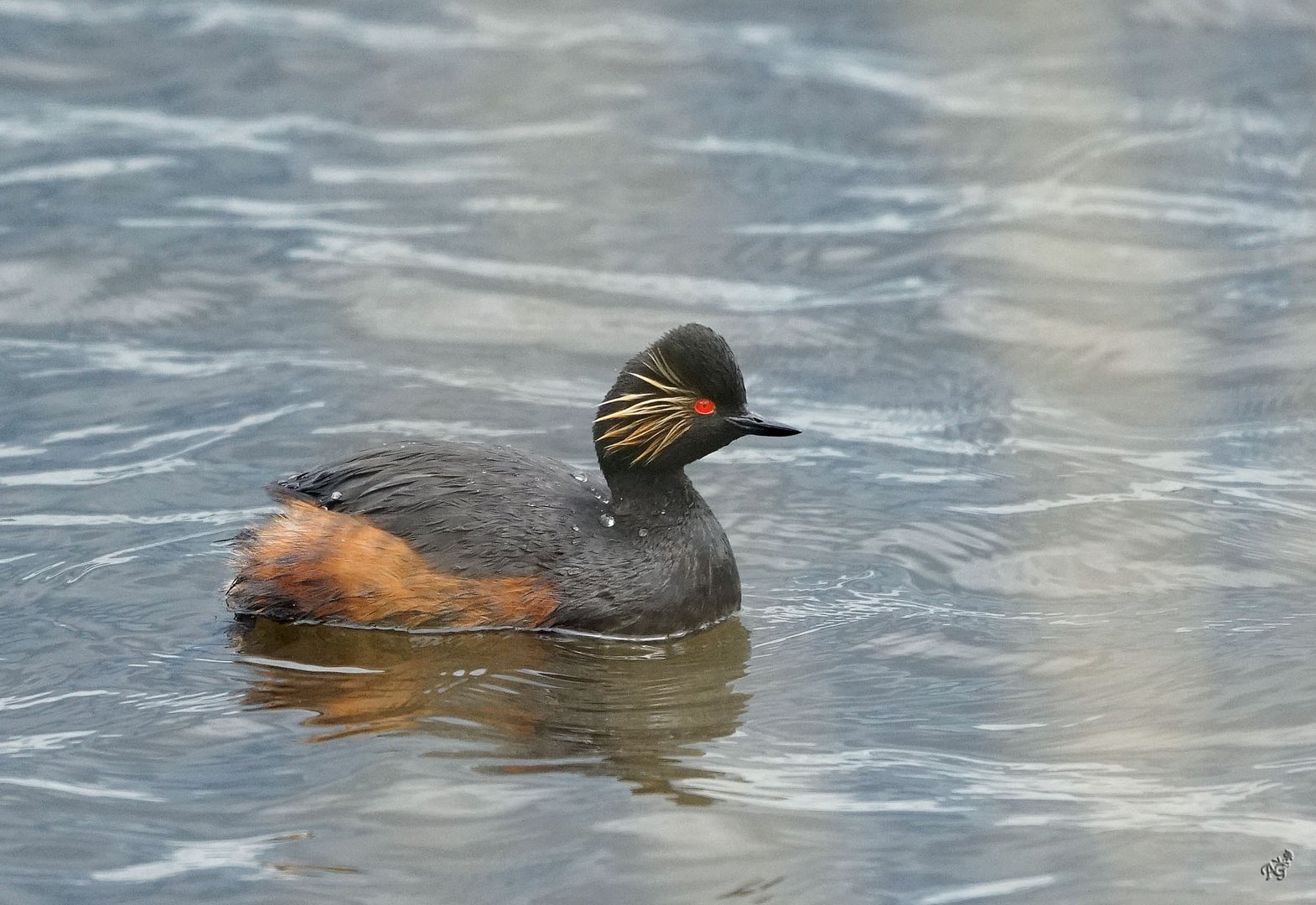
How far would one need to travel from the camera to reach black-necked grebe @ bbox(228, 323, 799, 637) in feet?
25.6

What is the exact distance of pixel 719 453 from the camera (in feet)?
31.9

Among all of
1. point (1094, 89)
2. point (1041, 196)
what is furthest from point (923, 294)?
point (1094, 89)

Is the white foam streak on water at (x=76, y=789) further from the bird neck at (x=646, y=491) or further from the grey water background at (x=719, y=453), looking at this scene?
the bird neck at (x=646, y=491)

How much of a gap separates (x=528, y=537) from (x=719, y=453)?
2.07 meters

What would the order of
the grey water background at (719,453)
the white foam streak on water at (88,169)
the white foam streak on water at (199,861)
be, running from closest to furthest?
1. the white foam streak on water at (199,861)
2. the grey water background at (719,453)
3. the white foam streak on water at (88,169)

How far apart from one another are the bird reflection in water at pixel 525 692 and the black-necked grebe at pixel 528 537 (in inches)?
4.4

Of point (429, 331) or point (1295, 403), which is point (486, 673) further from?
point (1295, 403)

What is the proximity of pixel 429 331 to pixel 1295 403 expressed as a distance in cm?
459

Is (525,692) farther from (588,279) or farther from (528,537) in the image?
(588,279)

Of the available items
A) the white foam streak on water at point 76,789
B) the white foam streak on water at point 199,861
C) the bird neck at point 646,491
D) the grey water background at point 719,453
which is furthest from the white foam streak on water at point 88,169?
the white foam streak on water at point 199,861

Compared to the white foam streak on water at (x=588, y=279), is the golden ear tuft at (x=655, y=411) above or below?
below

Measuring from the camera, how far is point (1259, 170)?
13.2 m

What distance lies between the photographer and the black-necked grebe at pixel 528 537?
25.6 ft

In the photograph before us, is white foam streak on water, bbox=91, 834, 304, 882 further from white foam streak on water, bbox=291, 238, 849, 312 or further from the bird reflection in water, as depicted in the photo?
white foam streak on water, bbox=291, 238, 849, 312
